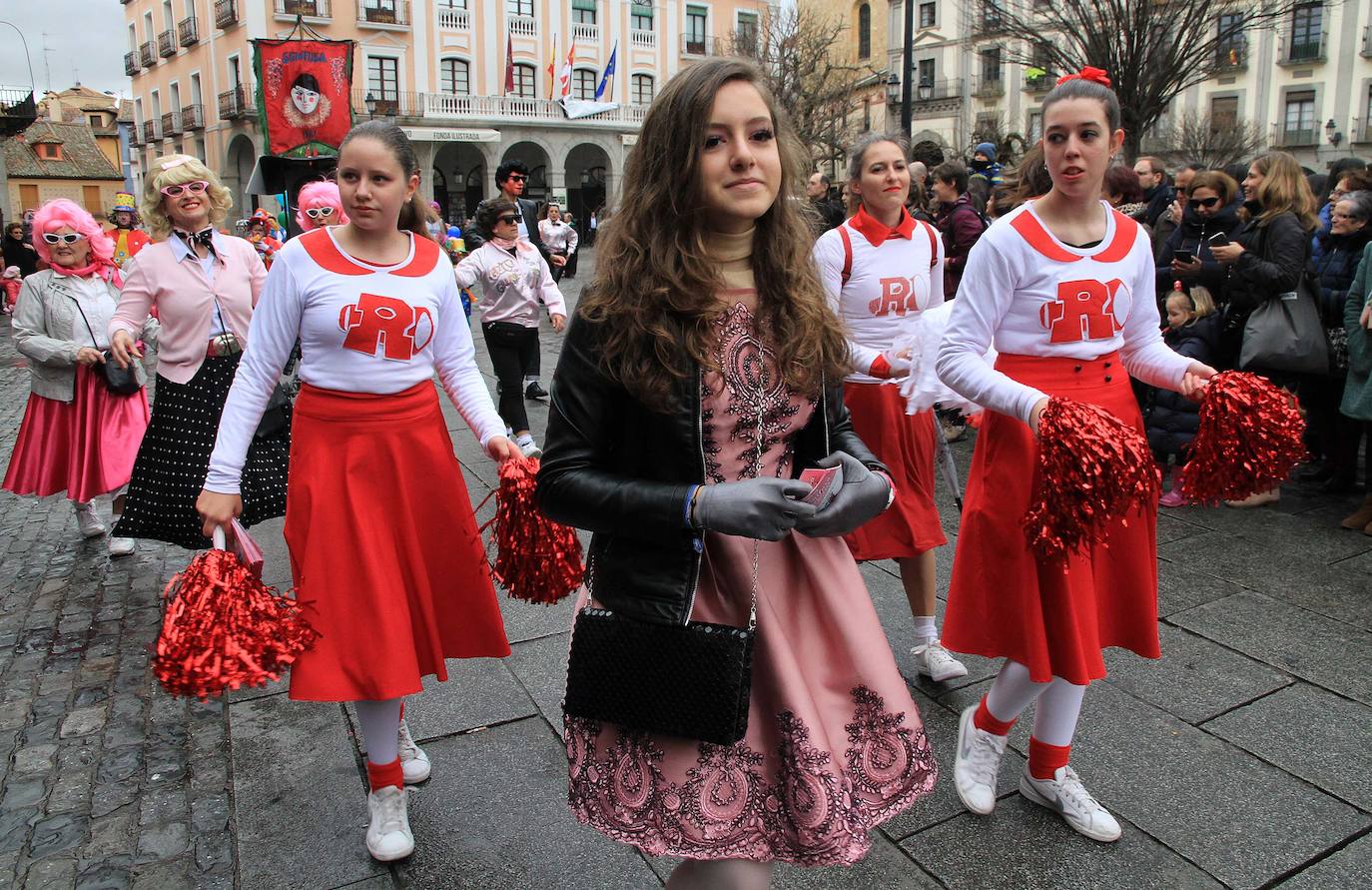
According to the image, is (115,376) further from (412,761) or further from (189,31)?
(189,31)

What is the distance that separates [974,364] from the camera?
2.80 metres

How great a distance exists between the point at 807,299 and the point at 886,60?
55.9 meters

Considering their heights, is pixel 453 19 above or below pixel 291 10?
above

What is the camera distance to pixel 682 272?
192 cm

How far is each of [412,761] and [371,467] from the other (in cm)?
105

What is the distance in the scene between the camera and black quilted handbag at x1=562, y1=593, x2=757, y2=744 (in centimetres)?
176

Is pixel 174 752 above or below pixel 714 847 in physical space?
below

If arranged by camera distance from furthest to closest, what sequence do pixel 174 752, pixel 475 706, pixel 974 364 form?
pixel 475 706 < pixel 174 752 < pixel 974 364

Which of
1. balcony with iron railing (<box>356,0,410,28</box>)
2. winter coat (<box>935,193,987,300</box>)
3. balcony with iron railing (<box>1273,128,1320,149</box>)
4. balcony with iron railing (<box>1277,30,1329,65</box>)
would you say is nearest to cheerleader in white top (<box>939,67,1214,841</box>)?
winter coat (<box>935,193,987,300</box>)

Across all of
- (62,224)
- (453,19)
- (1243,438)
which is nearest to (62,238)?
(62,224)

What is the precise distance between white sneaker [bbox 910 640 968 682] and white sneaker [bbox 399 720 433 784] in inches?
74.6

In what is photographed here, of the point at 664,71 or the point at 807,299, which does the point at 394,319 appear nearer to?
the point at 807,299

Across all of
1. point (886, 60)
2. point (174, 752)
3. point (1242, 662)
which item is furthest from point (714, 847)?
point (886, 60)

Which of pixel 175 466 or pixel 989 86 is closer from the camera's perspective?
pixel 175 466
